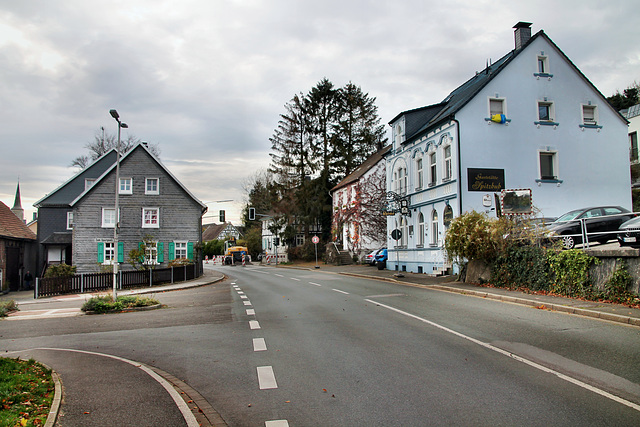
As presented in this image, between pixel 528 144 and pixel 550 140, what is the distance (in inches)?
55.8

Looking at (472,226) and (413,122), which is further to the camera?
(413,122)

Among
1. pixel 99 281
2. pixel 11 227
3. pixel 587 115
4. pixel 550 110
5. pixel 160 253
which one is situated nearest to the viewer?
pixel 99 281

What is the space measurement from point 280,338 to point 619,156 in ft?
85.8

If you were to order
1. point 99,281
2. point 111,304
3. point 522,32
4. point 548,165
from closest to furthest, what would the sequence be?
point 111,304, point 99,281, point 548,165, point 522,32

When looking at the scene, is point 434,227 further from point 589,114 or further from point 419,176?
point 589,114

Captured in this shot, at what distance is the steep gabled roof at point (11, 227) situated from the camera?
112ft

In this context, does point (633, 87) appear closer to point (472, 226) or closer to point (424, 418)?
point (472, 226)

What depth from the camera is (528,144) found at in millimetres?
26234

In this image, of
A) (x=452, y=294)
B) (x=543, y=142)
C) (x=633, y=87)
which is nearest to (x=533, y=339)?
(x=452, y=294)

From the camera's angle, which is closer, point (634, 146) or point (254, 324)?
point (254, 324)

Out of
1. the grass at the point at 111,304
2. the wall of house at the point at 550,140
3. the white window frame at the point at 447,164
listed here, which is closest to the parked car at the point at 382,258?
the white window frame at the point at 447,164

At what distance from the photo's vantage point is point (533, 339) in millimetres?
8484

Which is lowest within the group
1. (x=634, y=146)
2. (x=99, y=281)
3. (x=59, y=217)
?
(x=99, y=281)

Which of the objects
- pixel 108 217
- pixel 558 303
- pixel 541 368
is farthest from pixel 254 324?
pixel 108 217
